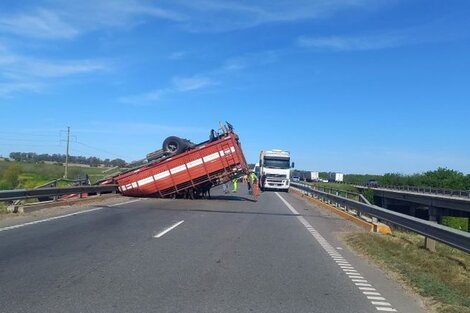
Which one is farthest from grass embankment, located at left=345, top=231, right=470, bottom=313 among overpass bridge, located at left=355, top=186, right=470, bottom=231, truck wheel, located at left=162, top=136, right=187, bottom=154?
overpass bridge, located at left=355, top=186, right=470, bottom=231

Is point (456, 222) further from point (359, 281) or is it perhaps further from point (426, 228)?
point (359, 281)

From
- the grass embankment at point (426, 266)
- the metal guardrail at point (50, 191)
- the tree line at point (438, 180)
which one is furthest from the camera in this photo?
the tree line at point (438, 180)

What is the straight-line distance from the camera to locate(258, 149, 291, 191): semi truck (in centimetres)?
4894

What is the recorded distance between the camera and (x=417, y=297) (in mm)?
7539

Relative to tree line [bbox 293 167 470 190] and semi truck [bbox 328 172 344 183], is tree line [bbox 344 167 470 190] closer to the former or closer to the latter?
tree line [bbox 293 167 470 190]

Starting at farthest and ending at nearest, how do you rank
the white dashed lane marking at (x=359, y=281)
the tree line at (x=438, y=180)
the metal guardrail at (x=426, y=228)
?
the tree line at (x=438, y=180) < the metal guardrail at (x=426, y=228) < the white dashed lane marking at (x=359, y=281)

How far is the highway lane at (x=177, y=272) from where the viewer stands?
6.56m

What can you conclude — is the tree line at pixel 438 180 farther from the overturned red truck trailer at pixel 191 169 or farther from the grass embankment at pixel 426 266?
the grass embankment at pixel 426 266

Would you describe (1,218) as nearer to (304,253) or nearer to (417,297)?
(304,253)

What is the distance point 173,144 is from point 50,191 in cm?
953

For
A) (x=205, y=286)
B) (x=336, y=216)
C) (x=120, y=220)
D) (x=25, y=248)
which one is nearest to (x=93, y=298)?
(x=205, y=286)

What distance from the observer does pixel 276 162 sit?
4909cm

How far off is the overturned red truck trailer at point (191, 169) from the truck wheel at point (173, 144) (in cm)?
9

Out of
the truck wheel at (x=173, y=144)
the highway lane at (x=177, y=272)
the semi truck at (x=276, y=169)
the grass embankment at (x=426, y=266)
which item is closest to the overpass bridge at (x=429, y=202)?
the semi truck at (x=276, y=169)
